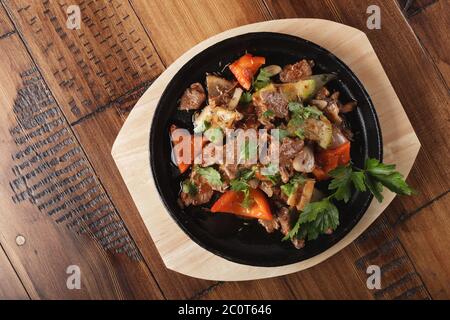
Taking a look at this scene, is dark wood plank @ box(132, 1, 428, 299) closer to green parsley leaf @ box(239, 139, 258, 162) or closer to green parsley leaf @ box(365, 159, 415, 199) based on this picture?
green parsley leaf @ box(365, 159, 415, 199)

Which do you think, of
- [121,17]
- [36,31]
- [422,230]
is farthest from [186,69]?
[422,230]

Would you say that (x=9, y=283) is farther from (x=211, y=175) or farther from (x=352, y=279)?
(x=352, y=279)

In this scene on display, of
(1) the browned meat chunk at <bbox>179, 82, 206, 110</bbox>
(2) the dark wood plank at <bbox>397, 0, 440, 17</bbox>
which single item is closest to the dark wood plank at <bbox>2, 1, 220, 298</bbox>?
(1) the browned meat chunk at <bbox>179, 82, 206, 110</bbox>

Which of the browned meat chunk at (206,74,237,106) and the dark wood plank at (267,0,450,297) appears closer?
the browned meat chunk at (206,74,237,106)

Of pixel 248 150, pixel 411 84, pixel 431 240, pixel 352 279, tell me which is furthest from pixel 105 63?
pixel 431 240

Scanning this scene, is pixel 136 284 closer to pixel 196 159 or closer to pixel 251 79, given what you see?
pixel 196 159

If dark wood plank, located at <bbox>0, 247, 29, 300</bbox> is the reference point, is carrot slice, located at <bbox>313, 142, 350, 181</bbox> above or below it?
below

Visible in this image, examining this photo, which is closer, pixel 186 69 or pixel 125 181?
pixel 186 69
